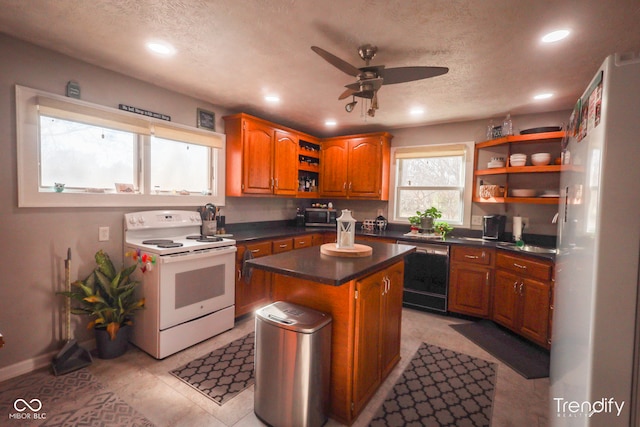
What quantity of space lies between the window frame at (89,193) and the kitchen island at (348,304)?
5.54 ft

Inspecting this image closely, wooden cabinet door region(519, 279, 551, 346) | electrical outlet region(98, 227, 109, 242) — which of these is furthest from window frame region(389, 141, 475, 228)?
electrical outlet region(98, 227, 109, 242)

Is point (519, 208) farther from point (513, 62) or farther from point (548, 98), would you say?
point (513, 62)

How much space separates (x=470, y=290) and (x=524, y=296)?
0.56 meters

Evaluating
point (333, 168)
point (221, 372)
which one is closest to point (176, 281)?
point (221, 372)

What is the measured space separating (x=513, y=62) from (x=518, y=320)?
2378 mm

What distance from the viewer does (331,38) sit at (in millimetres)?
1917

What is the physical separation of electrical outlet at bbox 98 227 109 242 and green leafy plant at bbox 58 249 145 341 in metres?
0.13

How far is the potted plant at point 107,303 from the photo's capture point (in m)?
2.30

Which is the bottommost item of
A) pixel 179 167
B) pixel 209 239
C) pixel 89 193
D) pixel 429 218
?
→ pixel 209 239

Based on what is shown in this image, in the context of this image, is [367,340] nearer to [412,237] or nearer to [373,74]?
[373,74]

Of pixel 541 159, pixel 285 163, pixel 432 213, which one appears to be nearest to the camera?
pixel 541 159

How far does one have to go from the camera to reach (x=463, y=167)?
3914 mm

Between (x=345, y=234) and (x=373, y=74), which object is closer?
(x=373, y=74)

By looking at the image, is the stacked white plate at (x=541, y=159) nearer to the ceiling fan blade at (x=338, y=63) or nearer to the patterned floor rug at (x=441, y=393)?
the patterned floor rug at (x=441, y=393)
